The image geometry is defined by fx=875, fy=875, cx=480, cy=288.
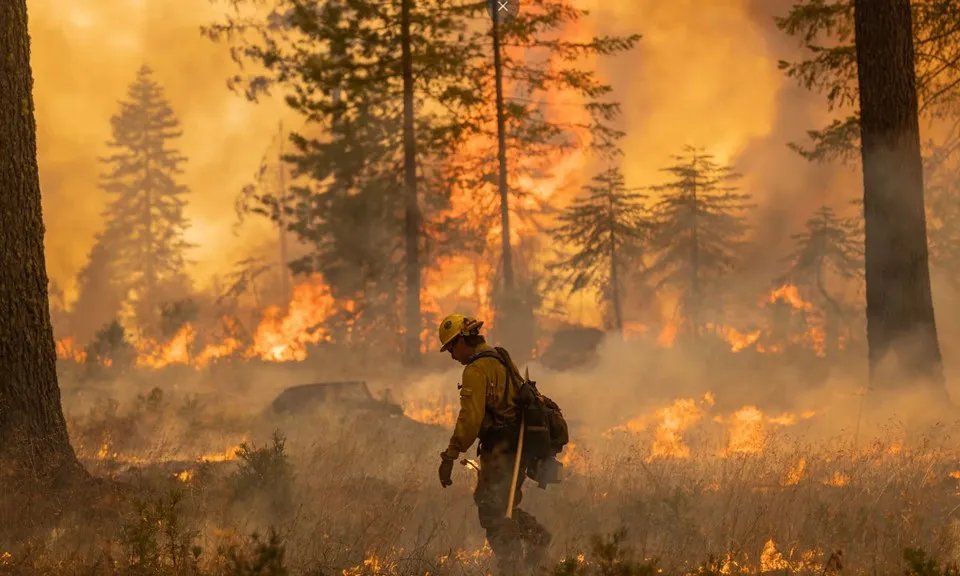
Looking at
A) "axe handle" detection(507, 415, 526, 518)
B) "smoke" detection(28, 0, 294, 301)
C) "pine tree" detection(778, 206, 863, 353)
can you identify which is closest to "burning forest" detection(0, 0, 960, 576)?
"axe handle" detection(507, 415, 526, 518)

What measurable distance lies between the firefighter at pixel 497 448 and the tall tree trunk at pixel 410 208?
14844mm

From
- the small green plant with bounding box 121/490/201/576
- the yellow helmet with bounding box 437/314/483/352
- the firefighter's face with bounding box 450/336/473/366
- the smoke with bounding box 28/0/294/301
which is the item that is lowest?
the small green plant with bounding box 121/490/201/576

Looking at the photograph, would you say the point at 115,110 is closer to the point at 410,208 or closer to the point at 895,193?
the point at 410,208

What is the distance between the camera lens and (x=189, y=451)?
11.0 meters

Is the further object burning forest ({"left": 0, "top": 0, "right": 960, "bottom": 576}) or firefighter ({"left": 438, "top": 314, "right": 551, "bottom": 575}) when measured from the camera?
burning forest ({"left": 0, "top": 0, "right": 960, "bottom": 576})

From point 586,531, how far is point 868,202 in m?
6.66

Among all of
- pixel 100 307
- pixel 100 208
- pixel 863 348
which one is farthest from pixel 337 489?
pixel 100 208

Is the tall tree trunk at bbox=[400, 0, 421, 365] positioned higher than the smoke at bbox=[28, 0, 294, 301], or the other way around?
the smoke at bbox=[28, 0, 294, 301]

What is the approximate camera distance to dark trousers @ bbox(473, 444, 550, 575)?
5711mm

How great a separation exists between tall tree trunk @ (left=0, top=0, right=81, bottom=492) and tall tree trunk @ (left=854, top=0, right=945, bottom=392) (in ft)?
30.1

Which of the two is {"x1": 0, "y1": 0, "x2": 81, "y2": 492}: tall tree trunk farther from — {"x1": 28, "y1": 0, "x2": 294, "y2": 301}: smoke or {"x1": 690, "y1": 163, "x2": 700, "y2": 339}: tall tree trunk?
{"x1": 28, "y1": 0, "x2": 294, "y2": 301}: smoke

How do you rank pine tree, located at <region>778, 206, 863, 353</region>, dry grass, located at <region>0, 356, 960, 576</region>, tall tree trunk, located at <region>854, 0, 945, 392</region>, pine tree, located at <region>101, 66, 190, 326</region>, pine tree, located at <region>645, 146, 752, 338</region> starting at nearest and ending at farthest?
dry grass, located at <region>0, 356, 960, 576</region>
tall tree trunk, located at <region>854, 0, 945, 392</region>
pine tree, located at <region>778, 206, 863, 353</region>
pine tree, located at <region>645, 146, 752, 338</region>
pine tree, located at <region>101, 66, 190, 326</region>

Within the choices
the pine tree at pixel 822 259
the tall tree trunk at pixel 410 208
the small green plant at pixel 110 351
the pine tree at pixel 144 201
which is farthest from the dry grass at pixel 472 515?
the pine tree at pixel 144 201

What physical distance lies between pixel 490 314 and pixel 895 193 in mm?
17122
